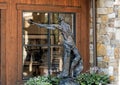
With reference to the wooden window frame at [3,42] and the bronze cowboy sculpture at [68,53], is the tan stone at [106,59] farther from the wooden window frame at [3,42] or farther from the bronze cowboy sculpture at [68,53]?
the wooden window frame at [3,42]

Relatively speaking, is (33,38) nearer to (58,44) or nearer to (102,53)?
(58,44)

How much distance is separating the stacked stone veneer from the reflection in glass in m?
0.76

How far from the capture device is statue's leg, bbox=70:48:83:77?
643 cm

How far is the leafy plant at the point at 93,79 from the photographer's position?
6703 millimetres

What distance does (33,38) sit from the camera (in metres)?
7.15

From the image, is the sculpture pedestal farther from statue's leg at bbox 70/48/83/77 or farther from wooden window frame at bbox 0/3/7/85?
wooden window frame at bbox 0/3/7/85

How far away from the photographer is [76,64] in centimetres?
648

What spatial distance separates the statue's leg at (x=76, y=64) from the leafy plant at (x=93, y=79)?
21cm

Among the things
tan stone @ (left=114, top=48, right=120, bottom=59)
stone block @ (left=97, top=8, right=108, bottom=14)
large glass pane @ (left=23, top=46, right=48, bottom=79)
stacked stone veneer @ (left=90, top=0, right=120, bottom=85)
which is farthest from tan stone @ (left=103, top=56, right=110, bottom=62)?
large glass pane @ (left=23, top=46, right=48, bottom=79)

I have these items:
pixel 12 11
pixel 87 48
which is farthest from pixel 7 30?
pixel 87 48

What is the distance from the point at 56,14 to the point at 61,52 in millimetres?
765

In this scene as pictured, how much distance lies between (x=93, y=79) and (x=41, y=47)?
122 centimetres

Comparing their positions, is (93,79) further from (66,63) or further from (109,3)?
(109,3)

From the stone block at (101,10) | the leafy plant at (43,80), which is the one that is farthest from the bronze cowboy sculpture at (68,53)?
the stone block at (101,10)
